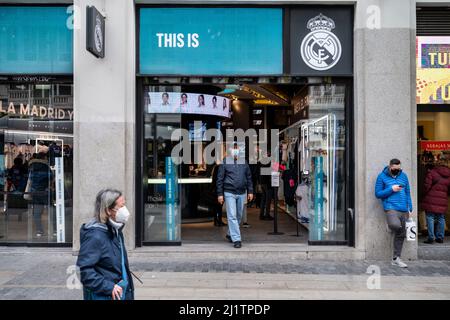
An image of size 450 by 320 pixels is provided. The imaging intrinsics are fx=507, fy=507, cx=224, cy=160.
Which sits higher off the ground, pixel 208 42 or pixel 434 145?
pixel 208 42

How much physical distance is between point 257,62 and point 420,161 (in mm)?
4236

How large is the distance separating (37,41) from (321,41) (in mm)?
5383

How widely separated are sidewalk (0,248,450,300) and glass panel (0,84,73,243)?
0.58 meters

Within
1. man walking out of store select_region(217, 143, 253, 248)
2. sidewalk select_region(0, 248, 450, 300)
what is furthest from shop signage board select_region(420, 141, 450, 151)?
man walking out of store select_region(217, 143, 253, 248)

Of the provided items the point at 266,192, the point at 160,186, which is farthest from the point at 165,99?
the point at 266,192

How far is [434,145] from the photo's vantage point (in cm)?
1091

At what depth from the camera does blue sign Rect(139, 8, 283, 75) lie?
9.48 m

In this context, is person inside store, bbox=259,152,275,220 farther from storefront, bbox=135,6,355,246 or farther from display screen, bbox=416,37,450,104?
display screen, bbox=416,37,450,104

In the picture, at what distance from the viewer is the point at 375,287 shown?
721 centimetres

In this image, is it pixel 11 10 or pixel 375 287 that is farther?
pixel 11 10

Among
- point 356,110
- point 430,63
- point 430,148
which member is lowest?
point 430,148

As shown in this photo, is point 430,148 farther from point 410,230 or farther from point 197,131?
point 197,131
